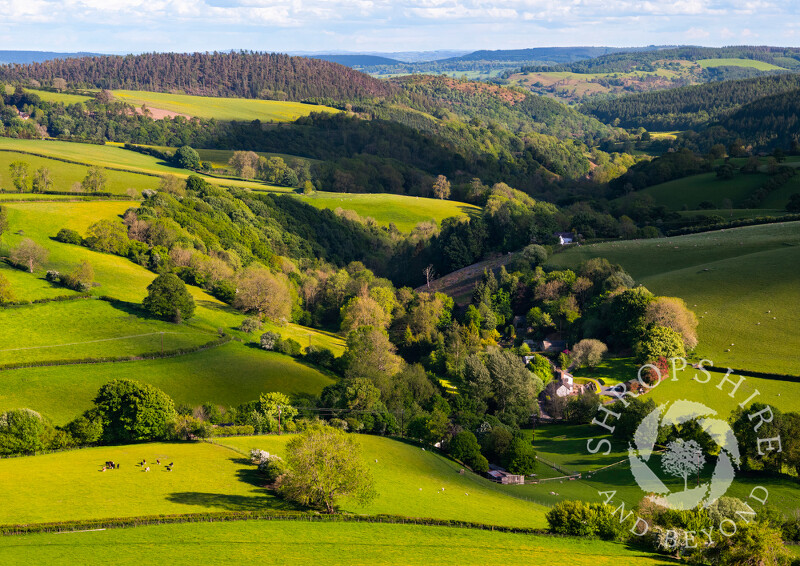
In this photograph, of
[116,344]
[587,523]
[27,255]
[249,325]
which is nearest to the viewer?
[587,523]

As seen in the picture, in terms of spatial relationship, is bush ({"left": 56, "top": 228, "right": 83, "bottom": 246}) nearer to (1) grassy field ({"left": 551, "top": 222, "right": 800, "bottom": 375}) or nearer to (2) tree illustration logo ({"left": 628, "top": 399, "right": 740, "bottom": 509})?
(1) grassy field ({"left": 551, "top": 222, "right": 800, "bottom": 375})

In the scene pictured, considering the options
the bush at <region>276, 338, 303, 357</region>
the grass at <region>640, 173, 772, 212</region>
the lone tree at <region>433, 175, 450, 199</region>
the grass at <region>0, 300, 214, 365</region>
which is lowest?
the bush at <region>276, 338, 303, 357</region>

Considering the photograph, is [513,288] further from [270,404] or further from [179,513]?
[179,513]

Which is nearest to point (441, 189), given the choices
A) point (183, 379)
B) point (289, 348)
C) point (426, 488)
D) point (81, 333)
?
point (289, 348)

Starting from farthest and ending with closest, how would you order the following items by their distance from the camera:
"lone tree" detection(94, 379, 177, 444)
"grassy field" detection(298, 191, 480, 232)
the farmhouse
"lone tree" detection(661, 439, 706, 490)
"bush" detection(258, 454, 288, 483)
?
1. "grassy field" detection(298, 191, 480, 232)
2. the farmhouse
3. "lone tree" detection(94, 379, 177, 444)
4. "lone tree" detection(661, 439, 706, 490)
5. "bush" detection(258, 454, 288, 483)

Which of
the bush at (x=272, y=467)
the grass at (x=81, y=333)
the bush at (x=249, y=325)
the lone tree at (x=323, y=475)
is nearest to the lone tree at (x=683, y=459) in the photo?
the lone tree at (x=323, y=475)

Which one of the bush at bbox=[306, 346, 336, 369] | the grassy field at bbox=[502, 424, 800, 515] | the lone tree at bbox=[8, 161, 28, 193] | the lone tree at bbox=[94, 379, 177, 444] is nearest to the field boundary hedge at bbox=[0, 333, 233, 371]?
the bush at bbox=[306, 346, 336, 369]

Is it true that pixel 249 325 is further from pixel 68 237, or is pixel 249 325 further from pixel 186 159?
pixel 186 159
